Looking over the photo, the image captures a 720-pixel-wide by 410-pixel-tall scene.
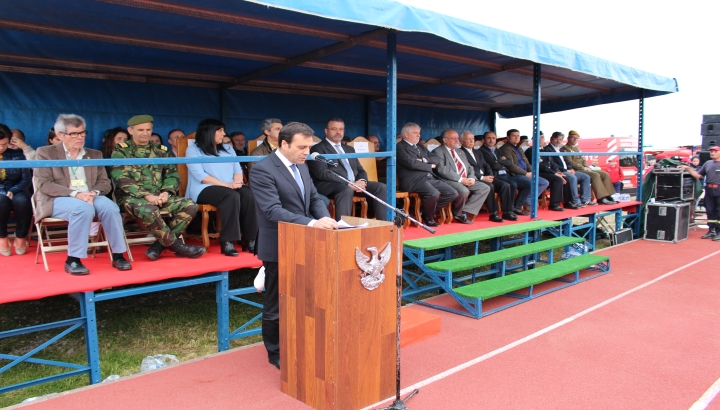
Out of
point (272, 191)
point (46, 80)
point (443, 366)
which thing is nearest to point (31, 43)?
point (46, 80)

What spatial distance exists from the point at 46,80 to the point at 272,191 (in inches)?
163

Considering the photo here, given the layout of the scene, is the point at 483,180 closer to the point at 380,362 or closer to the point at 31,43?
the point at 380,362

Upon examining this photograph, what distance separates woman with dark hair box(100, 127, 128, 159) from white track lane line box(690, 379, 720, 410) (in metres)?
5.44

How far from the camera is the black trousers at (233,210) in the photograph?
15.4 feet

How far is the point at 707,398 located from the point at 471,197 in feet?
14.1

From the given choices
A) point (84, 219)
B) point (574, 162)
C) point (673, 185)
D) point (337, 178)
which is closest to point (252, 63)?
point (337, 178)

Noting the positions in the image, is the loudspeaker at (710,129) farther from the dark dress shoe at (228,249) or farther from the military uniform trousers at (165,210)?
the military uniform trousers at (165,210)

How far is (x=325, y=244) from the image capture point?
2.76 meters

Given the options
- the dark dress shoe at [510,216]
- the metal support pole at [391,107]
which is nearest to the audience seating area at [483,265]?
the dark dress shoe at [510,216]

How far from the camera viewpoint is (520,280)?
5.42 meters

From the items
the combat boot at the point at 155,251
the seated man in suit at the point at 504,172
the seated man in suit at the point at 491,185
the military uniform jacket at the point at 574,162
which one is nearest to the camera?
the combat boot at the point at 155,251

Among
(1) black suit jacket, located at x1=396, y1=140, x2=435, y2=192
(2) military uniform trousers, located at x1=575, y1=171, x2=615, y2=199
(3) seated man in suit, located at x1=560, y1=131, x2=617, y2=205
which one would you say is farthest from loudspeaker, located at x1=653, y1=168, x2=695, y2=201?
(1) black suit jacket, located at x1=396, y1=140, x2=435, y2=192

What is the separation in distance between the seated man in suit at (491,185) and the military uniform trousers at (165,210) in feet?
14.2

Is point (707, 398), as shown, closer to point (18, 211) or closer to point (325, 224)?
point (325, 224)
